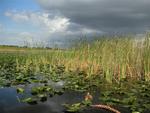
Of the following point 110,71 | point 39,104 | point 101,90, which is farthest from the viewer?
point 110,71

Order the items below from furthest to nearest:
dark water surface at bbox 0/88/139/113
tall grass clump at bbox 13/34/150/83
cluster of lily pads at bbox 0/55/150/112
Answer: tall grass clump at bbox 13/34/150/83 → cluster of lily pads at bbox 0/55/150/112 → dark water surface at bbox 0/88/139/113

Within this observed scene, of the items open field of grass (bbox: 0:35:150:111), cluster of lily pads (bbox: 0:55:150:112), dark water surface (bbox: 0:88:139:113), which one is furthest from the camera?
open field of grass (bbox: 0:35:150:111)

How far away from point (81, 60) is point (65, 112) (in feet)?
30.9

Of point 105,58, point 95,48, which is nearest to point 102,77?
point 105,58

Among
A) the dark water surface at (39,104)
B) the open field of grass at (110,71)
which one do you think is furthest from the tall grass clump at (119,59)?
the dark water surface at (39,104)

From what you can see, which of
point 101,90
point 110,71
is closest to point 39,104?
point 101,90

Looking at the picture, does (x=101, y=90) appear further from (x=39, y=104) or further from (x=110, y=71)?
(x=39, y=104)

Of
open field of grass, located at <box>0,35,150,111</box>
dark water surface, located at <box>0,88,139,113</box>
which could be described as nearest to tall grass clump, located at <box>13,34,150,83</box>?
open field of grass, located at <box>0,35,150,111</box>

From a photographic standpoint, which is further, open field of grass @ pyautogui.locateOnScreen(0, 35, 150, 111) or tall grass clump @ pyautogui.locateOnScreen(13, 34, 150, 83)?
tall grass clump @ pyautogui.locateOnScreen(13, 34, 150, 83)

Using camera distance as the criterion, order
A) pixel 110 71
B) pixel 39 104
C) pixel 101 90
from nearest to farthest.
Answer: pixel 39 104
pixel 101 90
pixel 110 71

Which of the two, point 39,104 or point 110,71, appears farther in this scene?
point 110,71

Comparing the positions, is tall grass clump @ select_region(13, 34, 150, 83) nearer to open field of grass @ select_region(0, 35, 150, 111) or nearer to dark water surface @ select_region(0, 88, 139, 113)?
open field of grass @ select_region(0, 35, 150, 111)

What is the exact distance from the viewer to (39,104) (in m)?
9.38

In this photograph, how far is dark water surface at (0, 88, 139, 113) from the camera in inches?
343
